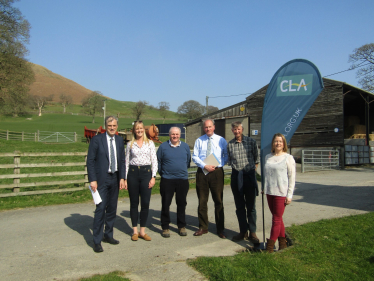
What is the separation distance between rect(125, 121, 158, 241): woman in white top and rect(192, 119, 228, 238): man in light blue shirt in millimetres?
814

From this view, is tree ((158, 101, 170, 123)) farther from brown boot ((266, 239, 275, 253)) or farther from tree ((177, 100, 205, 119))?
brown boot ((266, 239, 275, 253))

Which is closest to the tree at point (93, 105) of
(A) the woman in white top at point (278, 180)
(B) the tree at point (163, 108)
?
(B) the tree at point (163, 108)

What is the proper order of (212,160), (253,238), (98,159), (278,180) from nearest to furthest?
(278,180) < (98,159) < (253,238) < (212,160)

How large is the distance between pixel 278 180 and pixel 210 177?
51.6 inches

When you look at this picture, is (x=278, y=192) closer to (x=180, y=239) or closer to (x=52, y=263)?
(x=180, y=239)

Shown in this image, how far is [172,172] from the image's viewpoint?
527cm

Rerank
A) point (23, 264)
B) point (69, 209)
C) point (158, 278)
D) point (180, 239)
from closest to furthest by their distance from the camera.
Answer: point (158, 278), point (23, 264), point (180, 239), point (69, 209)

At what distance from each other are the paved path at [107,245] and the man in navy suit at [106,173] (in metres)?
0.31

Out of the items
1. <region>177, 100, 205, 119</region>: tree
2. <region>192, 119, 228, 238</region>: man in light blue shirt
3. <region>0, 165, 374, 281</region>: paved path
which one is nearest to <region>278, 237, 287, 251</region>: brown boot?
<region>0, 165, 374, 281</region>: paved path

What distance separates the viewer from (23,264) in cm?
400

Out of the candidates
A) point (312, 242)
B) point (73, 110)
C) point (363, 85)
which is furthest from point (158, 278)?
point (73, 110)

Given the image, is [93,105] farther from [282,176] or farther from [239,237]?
[282,176]

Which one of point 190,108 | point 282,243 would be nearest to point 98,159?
point 282,243

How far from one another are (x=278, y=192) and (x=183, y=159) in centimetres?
176
